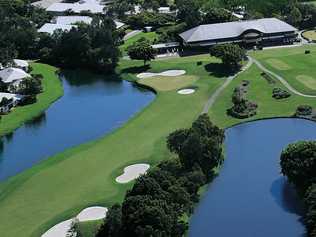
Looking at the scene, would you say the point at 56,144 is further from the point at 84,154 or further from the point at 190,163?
the point at 190,163

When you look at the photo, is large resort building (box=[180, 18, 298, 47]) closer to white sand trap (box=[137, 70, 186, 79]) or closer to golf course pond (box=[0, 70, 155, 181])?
white sand trap (box=[137, 70, 186, 79])

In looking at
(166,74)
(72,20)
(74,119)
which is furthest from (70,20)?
(74,119)

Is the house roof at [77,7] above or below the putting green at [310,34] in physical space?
above

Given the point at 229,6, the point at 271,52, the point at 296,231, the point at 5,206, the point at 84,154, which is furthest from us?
the point at 229,6

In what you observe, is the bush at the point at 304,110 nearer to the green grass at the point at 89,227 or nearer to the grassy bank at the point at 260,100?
the grassy bank at the point at 260,100

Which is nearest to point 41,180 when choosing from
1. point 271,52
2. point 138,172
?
point 138,172

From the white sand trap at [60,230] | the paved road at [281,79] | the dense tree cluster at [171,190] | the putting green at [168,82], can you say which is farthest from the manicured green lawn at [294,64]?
the white sand trap at [60,230]

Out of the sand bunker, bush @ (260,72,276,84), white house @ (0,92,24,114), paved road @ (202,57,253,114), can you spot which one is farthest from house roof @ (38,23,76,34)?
the sand bunker
